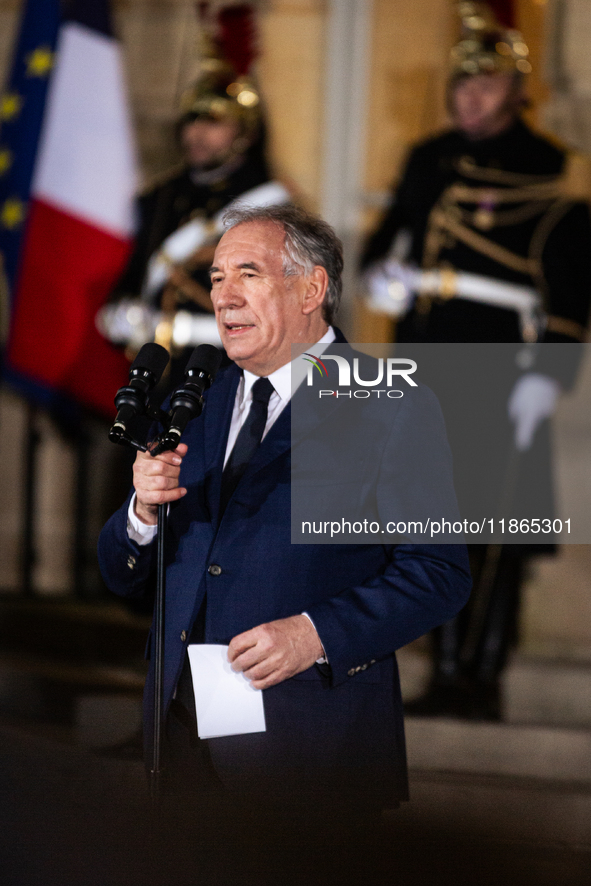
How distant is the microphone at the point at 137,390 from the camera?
1298mm

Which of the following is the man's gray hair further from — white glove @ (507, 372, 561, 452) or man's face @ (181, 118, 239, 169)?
man's face @ (181, 118, 239, 169)

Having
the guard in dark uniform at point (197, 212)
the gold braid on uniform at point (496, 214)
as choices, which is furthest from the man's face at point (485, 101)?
the guard in dark uniform at point (197, 212)

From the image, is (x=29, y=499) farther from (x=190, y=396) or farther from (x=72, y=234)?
(x=190, y=396)

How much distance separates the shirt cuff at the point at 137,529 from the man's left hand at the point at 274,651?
0.80 feet

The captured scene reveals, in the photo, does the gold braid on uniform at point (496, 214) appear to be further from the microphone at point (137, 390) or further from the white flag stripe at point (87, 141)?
the microphone at point (137, 390)

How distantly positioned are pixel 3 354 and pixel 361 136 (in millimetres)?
1876

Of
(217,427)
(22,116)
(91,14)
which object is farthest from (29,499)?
(217,427)

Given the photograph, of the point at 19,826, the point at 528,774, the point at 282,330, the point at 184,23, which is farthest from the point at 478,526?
the point at 184,23

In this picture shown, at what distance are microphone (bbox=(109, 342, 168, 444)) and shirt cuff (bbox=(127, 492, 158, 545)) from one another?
0.74 feet

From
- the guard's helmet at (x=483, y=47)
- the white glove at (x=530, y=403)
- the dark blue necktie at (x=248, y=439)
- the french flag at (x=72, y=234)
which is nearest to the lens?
the dark blue necktie at (x=248, y=439)

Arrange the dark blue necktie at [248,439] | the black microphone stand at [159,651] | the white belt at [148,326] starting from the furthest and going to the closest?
the white belt at [148,326] → the dark blue necktie at [248,439] → the black microphone stand at [159,651]

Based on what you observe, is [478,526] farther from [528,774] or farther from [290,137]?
[290,137]

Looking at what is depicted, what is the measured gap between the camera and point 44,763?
1143 mm

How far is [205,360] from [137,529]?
32cm
